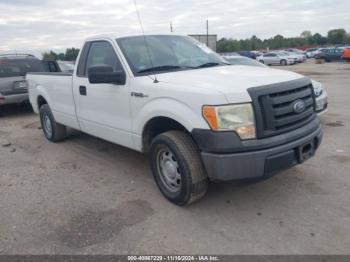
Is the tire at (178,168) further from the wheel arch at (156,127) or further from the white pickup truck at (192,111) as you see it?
the wheel arch at (156,127)

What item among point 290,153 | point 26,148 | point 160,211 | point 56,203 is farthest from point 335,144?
point 26,148

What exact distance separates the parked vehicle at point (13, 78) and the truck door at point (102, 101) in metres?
5.18

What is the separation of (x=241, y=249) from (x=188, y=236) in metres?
0.53

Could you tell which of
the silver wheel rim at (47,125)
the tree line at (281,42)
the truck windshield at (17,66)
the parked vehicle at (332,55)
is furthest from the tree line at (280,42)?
the silver wheel rim at (47,125)

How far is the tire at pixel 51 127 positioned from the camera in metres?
6.95

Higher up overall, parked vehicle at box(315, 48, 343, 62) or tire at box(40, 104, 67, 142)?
tire at box(40, 104, 67, 142)

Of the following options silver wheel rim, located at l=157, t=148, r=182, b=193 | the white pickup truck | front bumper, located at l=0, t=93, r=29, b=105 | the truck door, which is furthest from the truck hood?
front bumper, located at l=0, t=93, r=29, b=105

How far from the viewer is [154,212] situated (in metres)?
3.99

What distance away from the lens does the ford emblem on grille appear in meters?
3.74

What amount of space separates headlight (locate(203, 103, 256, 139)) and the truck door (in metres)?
1.46

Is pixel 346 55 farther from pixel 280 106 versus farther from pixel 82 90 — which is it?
pixel 280 106

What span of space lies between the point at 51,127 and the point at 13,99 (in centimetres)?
368

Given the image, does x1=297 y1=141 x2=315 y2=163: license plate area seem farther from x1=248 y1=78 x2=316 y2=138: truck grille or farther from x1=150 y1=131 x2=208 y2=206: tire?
x1=150 y1=131 x2=208 y2=206: tire

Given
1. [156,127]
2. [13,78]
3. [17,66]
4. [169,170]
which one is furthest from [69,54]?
[169,170]
